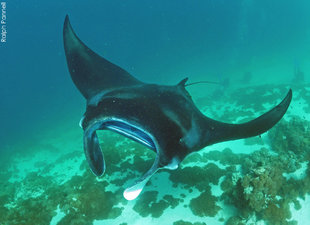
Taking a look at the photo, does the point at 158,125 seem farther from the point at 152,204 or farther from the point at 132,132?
the point at 152,204

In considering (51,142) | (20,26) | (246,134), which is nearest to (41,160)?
(51,142)

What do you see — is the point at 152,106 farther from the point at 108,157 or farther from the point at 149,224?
the point at 108,157

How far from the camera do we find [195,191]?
6.75 m

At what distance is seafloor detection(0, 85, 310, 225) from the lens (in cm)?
594

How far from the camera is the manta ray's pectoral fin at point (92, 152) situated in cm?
336

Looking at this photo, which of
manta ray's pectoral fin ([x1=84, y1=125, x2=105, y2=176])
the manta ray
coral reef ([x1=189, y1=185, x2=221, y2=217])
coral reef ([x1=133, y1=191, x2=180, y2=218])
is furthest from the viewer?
coral reef ([x1=133, y1=191, x2=180, y2=218])

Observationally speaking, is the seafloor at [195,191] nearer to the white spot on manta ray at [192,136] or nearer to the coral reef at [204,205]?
the coral reef at [204,205]

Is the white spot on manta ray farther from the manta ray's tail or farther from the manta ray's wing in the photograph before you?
the manta ray's wing

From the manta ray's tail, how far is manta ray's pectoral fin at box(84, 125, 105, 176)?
1862 mm

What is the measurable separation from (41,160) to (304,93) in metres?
18.3

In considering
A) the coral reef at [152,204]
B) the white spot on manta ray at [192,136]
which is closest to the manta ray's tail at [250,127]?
the white spot on manta ray at [192,136]

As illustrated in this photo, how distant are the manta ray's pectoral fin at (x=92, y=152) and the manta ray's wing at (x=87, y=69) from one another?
7.08ft

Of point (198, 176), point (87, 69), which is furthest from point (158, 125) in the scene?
point (198, 176)

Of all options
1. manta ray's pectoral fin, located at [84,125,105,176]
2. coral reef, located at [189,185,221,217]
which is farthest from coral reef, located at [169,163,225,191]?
manta ray's pectoral fin, located at [84,125,105,176]
